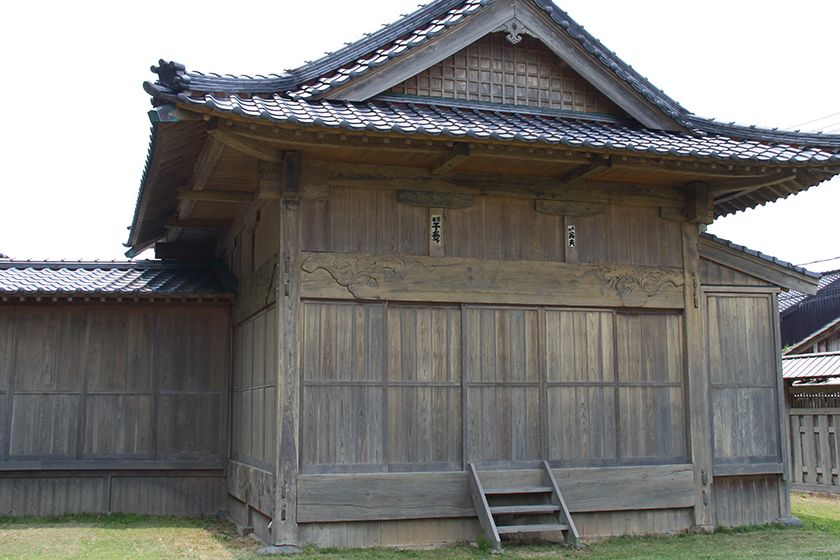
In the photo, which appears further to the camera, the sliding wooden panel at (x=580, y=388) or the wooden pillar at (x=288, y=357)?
the sliding wooden panel at (x=580, y=388)

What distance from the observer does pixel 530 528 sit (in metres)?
10.5

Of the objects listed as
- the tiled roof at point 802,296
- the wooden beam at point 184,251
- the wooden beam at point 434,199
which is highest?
the tiled roof at point 802,296

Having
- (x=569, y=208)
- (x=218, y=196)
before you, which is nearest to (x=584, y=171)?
(x=569, y=208)

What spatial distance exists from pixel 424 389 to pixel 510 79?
434cm

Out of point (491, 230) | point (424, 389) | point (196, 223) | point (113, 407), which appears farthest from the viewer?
point (196, 223)

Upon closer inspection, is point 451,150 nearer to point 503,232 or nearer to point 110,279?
point 503,232

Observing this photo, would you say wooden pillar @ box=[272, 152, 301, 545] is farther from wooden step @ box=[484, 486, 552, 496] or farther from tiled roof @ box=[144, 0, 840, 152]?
wooden step @ box=[484, 486, 552, 496]

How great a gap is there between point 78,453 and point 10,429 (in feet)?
3.68

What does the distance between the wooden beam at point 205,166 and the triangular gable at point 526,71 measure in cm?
133

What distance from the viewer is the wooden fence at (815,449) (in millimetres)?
16828

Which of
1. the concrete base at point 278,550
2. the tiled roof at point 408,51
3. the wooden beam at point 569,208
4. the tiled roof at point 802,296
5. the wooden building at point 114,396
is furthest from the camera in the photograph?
the tiled roof at point 802,296

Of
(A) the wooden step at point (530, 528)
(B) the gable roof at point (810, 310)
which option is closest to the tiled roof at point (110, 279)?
(A) the wooden step at point (530, 528)

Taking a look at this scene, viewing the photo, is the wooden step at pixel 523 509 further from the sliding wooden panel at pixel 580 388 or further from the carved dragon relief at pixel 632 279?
the carved dragon relief at pixel 632 279

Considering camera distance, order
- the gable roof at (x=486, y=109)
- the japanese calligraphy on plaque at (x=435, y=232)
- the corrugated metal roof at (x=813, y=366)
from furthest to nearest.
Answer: the corrugated metal roof at (x=813, y=366), the japanese calligraphy on plaque at (x=435, y=232), the gable roof at (x=486, y=109)
